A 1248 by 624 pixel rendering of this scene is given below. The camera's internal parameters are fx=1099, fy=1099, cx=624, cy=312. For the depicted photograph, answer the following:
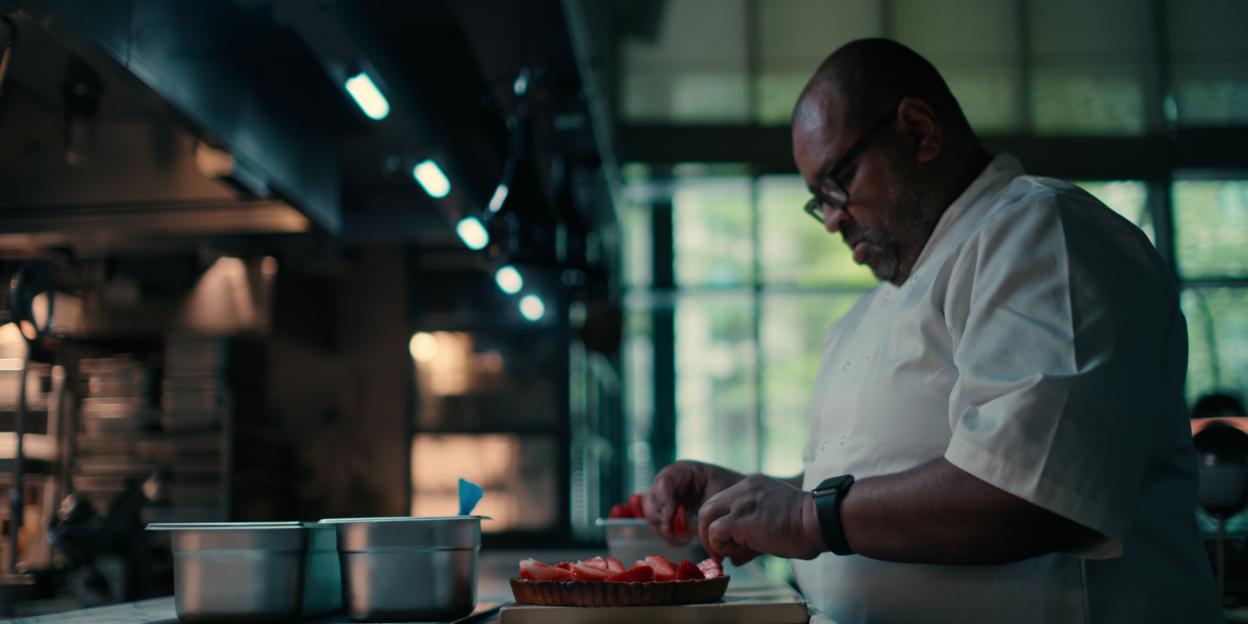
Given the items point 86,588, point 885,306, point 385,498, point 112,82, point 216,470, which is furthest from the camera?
point 385,498

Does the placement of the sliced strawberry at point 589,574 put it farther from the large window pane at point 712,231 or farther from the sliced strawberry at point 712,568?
the large window pane at point 712,231

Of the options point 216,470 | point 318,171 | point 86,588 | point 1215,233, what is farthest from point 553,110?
point 1215,233

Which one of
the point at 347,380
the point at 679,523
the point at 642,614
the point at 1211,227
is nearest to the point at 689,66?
the point at 347,380

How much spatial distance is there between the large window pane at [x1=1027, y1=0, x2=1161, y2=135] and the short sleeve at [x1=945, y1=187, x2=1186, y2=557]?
5.54 metres

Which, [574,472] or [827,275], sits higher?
[827,275]

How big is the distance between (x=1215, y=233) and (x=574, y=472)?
15.2 ft

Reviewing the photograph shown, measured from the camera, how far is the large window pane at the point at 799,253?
7926mm

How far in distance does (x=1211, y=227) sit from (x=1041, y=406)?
7122 mm

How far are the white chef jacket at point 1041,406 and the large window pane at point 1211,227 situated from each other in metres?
6.53

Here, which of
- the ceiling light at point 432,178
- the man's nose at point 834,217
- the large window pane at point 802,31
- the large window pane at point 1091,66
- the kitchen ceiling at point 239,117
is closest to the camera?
the man's nose at point 834,217

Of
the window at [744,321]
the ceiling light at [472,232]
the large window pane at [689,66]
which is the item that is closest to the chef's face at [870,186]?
the ceiling light at [472,232]

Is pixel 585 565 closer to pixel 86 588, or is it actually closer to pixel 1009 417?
pixel 1009 417

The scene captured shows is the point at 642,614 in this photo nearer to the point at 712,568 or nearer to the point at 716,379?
the point at 712,568

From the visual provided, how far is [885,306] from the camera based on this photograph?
1836mm
